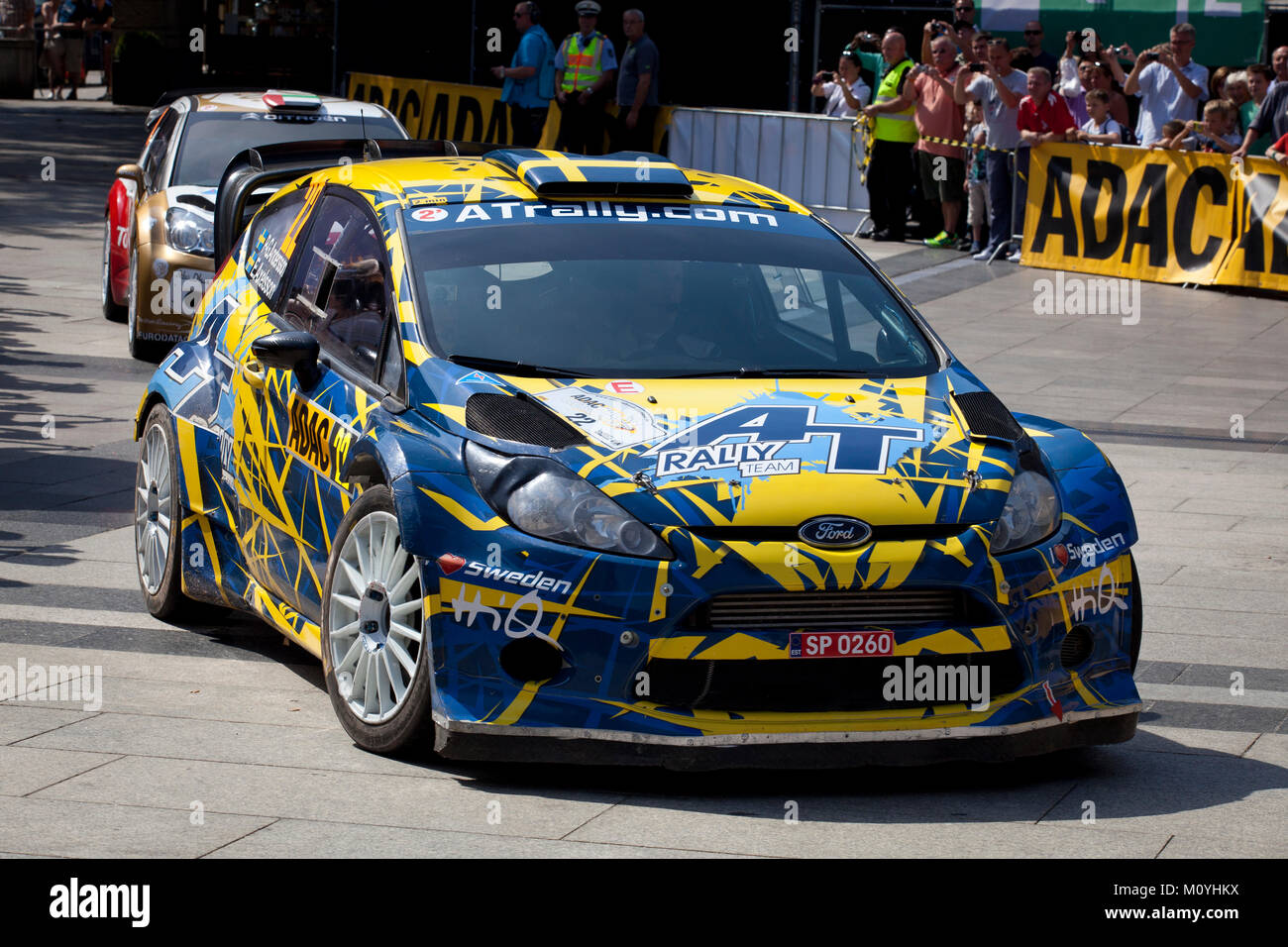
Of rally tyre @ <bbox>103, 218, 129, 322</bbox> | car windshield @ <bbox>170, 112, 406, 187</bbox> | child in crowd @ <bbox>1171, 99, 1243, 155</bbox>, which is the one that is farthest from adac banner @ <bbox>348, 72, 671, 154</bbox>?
rally tyre @ <bbox>103, 218, 129, 322</bbox>

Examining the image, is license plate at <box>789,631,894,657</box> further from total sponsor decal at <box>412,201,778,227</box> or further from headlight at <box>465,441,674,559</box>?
total sponsor decal at <box>412,201,778,227</box>

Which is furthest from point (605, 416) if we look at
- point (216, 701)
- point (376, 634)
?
point (216, 701)

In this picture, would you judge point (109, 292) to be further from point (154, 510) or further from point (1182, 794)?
point (1182, 794)

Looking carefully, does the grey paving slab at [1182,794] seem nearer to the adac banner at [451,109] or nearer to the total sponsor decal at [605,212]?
the total sponsor decal at [605,212]

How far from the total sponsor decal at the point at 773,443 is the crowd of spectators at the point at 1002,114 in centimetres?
1303

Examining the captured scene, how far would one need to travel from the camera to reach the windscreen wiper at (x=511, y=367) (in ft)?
18.6

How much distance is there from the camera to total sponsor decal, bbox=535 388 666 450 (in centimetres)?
527

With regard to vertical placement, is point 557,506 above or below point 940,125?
below

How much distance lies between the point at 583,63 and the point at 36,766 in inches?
705

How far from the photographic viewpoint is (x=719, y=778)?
5.34m

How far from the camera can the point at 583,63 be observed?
878 inches

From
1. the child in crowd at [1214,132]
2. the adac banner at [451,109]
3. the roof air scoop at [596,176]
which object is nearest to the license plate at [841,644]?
the roof air scoop at [596,176]

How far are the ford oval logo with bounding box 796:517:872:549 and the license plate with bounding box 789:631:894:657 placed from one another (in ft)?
0.74
